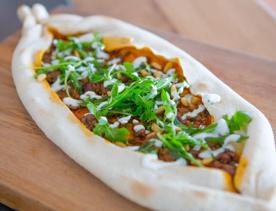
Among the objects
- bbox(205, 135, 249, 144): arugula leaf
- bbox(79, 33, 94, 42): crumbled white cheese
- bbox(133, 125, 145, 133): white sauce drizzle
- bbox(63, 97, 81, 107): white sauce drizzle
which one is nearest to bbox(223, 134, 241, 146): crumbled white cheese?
bbox(205, 135, 249, 144): arugula leaf

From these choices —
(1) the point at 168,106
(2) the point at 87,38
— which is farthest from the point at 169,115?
(2) the point at 87,38

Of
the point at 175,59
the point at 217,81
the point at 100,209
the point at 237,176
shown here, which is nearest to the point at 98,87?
the point at 175,59

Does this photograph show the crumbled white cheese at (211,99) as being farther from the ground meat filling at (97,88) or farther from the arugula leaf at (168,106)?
the ground meat filling at (97,88)

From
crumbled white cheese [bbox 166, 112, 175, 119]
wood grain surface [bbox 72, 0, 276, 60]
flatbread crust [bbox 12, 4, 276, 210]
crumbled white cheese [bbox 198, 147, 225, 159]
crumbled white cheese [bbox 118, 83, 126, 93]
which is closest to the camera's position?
flatbread crust [bbox 12, 4, 276, 210]

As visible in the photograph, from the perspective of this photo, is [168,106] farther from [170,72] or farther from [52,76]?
[52,76]

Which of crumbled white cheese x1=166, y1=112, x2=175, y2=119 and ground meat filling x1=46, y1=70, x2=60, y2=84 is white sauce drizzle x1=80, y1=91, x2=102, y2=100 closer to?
ground meat filling x1=46, y1=70, x2=60, y2=84

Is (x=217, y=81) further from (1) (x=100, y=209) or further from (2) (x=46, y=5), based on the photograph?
(2) (x=46, y=5)
